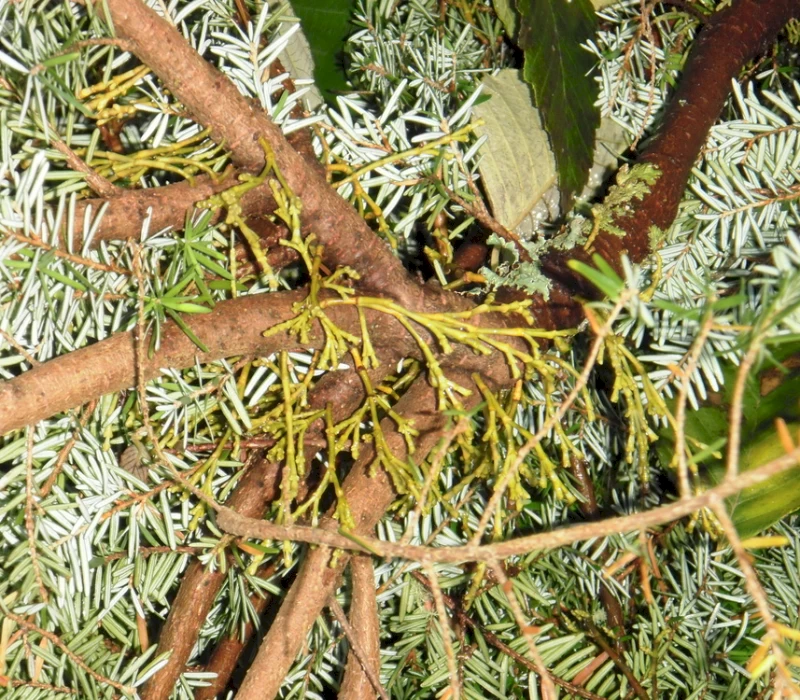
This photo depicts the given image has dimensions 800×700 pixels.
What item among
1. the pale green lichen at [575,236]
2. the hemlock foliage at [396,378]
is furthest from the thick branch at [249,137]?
the pale green lichen at [575,236]

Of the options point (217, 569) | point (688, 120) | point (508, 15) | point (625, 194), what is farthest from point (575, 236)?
point (217, 569)

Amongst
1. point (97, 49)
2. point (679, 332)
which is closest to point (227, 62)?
point (97, 49)

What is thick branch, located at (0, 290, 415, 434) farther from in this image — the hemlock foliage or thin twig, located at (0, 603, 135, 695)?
thin twig, located at (0, 603, 135, 695)

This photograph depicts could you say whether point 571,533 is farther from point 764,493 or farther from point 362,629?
point 764,493

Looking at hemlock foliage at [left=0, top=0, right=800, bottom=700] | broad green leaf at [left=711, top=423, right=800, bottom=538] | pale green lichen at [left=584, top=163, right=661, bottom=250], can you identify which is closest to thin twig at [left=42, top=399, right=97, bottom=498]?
hemlock foliage at [left=0, top=0, right=800, bottom=700]

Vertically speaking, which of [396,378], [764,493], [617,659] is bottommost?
[617,659]

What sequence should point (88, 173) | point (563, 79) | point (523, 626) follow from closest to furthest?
point (523, 626), point (88, 173), point (563, 79)
